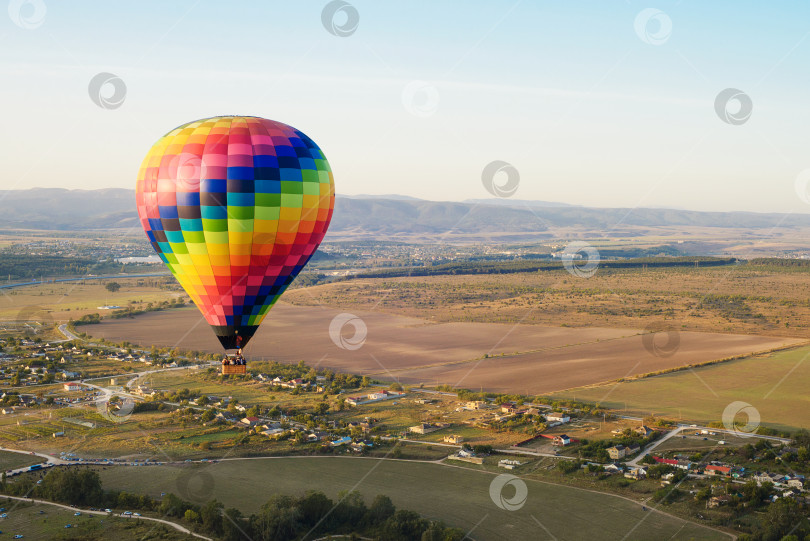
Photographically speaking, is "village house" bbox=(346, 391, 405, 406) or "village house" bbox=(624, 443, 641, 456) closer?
"village house" bbox=(624, 443, 641, 456)

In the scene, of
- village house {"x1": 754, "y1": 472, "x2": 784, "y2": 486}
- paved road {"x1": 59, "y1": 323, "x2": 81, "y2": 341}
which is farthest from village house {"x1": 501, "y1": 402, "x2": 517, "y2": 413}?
paved road {"x1": 59, "y1": 323, "x2": 81, "y2": 341}

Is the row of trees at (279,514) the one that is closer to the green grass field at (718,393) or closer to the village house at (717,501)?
the village house at (717,501)

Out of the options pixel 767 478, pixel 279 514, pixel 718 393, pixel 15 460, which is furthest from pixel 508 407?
pixel 15 460

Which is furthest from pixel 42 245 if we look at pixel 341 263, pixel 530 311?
pixel 530 311

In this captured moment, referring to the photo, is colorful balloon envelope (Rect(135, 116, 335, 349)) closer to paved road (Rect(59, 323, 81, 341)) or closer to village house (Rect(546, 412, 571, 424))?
village house (Rect(546, 412, 571, 424))

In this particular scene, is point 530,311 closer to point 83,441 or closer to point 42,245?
point 83,441

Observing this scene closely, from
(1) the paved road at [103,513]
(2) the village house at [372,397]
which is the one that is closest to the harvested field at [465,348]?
(2) the village house at [372,397]

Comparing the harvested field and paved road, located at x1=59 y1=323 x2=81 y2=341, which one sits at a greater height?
the harvested field
